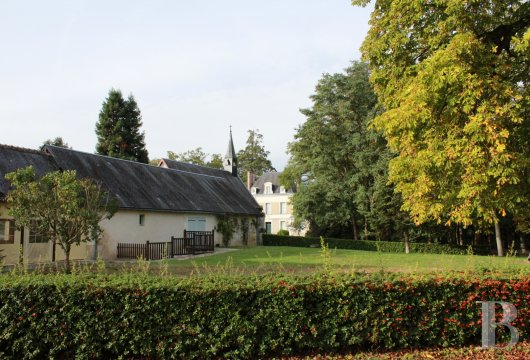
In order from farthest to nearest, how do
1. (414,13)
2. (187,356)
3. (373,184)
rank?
1. (373,184)
2. (414,13)
3. (187,356)

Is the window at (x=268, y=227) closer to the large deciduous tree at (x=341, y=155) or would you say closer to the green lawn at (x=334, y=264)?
the large deciduous tree at (x=341, y=155)

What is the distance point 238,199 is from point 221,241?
5.13 meters

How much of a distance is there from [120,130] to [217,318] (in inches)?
1677

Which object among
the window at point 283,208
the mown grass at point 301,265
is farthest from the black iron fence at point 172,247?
the window at point 283,208

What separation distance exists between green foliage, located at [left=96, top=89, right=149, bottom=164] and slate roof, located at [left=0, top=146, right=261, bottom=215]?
631 inches

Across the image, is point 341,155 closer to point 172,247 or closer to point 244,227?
point 244,227

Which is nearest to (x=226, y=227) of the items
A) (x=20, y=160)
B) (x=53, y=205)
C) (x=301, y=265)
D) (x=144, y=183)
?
(x=144, y=183)

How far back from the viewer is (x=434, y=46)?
33.1 ft

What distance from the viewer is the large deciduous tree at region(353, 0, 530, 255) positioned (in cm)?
890

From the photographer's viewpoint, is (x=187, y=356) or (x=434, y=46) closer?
(x=187, y=356)

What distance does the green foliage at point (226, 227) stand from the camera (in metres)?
29.0

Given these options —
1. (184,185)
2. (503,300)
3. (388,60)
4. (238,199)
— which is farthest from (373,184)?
(503,300)

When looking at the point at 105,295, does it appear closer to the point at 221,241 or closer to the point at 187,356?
the point at 187,356

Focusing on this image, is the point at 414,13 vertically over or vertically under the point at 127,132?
under
